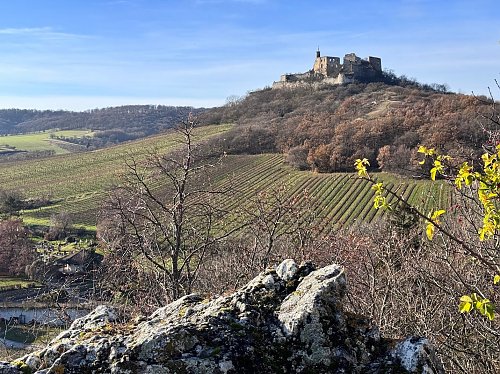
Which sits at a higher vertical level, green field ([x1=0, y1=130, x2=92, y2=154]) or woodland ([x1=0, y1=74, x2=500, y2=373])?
woodland ([x1=0, y1=74, x2=500, y2=373])

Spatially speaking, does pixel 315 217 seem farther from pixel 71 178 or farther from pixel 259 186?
pixel 71 178

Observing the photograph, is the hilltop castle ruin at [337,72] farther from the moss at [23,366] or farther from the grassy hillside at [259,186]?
the moss at [23,366]

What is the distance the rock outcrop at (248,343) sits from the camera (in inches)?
151

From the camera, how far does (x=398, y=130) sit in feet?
204

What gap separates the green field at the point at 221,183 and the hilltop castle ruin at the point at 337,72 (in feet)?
136

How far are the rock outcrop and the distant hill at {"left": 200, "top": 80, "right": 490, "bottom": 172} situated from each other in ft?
104

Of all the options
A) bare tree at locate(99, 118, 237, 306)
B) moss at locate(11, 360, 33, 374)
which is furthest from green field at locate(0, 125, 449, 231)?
moss at locate(11, 360, 33, 374)

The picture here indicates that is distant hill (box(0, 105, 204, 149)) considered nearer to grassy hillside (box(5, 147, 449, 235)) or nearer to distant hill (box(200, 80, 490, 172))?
distant hill (box(200, 80, 490, 172))

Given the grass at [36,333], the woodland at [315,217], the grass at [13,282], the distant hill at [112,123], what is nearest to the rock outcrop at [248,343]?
the woodland at [315,217]

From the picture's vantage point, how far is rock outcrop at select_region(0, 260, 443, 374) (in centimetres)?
383

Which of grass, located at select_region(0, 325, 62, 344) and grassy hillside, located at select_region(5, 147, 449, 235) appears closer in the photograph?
grass, located at select_region(0, 325, 62, 344)

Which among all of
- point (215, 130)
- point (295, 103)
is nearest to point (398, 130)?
point (215, 130)

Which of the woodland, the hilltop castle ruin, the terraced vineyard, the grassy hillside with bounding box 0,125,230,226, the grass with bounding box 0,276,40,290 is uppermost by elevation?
the hilltop castle ruin

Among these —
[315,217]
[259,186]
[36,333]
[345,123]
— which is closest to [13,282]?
[315,217]
